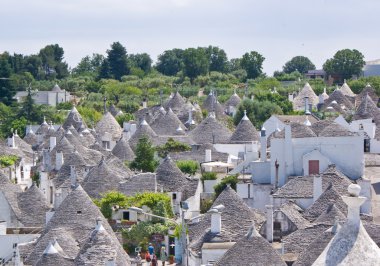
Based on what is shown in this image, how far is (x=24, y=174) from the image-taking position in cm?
7862

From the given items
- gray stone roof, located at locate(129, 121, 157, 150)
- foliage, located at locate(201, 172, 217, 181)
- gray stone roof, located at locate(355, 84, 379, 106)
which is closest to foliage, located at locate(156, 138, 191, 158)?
gray stone roof, located at locate(129, 121, 157, 150)

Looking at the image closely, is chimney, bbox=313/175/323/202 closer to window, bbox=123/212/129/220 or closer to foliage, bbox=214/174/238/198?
foliage, bbox=214/174/238/198

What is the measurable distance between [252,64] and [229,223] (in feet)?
343

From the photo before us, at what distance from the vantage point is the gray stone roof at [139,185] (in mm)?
61500

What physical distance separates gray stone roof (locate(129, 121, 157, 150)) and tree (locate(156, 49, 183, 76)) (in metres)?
95.0

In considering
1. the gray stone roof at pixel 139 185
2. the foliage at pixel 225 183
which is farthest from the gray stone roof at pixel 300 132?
the gray stone roof at pixel 139 185

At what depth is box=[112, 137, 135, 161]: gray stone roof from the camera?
251ft

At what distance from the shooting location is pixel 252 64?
152 meters

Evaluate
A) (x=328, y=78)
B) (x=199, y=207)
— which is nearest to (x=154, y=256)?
(x=199, y=207)

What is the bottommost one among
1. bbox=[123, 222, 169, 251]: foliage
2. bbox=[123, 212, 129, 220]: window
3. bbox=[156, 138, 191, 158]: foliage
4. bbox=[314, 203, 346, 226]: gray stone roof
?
bbox=[123, 222, 169, 251]: foliage

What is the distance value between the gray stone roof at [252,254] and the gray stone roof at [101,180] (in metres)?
23.4

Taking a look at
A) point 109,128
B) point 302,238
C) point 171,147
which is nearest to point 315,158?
point 302,238

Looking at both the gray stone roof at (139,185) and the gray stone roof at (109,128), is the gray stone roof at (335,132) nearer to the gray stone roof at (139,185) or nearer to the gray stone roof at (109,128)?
the gray stone roof at (139,185)

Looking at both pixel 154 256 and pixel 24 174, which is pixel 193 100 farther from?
pixel 154 256
